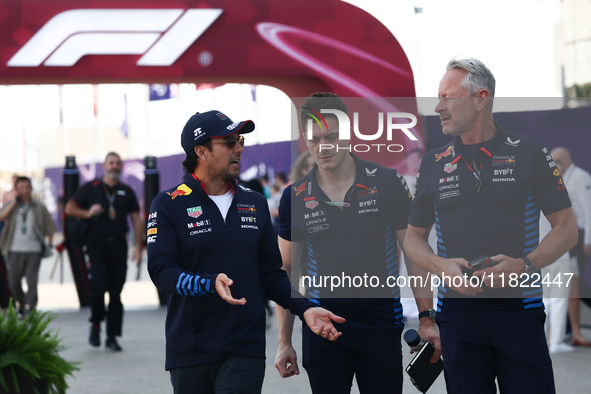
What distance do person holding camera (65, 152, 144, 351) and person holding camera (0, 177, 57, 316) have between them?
2219mm

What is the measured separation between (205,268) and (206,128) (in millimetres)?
616

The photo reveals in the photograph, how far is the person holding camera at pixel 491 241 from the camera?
3.01 m

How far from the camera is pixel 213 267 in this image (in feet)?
10.1

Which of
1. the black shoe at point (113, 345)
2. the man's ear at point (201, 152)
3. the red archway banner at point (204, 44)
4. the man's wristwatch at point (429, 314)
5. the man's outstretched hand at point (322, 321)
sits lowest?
the black shoe at point (113, 345)

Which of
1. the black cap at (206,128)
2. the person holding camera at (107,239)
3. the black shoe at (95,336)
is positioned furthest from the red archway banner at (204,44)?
the black cap at (206,128)

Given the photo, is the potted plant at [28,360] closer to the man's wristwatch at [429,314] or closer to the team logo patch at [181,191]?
the team logo patch at [181,191]

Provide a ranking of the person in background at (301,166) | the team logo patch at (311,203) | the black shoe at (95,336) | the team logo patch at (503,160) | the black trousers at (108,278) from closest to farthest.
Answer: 1. the team logo patch at (503,160)
2. the team logo patch at (311,203)
3. the person in background at (301,166)
4. the black trousers at (108,278)
5. the black shoe at (95,336)

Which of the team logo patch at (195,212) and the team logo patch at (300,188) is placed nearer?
the team logo patch at (195,212)

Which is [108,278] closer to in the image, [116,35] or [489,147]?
[116,35]

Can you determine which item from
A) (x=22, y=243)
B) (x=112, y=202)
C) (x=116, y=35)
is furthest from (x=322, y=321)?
(x=22, y=243)

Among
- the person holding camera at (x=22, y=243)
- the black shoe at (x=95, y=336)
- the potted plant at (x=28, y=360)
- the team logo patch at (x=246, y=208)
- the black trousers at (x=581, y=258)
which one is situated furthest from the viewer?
the person holding camera at (x=22, y=243)

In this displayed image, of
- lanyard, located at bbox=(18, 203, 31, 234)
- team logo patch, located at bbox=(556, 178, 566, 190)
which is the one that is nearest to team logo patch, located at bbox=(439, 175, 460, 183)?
team logo patch, located at bbox=(556, 178, 566, 190)

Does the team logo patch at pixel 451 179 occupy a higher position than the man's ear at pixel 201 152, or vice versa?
the man's ear at pixel 201 152

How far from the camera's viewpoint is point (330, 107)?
346 cm
